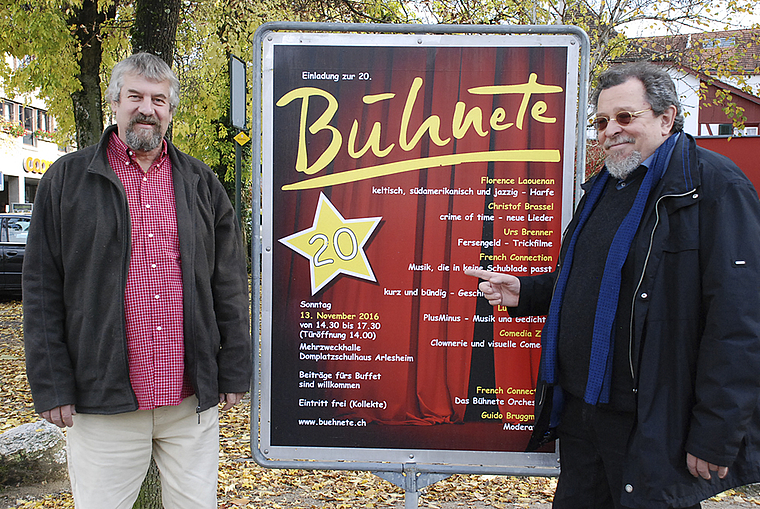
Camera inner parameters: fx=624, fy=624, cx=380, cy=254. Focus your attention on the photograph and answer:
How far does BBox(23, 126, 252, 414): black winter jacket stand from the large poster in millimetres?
313

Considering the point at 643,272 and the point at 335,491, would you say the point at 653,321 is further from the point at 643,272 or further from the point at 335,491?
the point at 335,491

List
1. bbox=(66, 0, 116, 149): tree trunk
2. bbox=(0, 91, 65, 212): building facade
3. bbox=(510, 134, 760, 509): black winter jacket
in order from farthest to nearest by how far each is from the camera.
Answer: bbox=(0, 91, 65, 212): building facade → bbox=(66, 0, 116, 149): tree trunk → bbox=(510, 134, 760, 509): black winter jacket

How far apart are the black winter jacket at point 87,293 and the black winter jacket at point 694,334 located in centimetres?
158

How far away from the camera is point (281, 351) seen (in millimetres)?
2613

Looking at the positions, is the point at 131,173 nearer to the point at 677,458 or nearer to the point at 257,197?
the point at 257,197

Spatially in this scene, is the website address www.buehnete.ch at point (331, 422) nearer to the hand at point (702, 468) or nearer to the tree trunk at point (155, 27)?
the hand at point (702, 468)

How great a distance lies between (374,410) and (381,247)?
2.25 ft

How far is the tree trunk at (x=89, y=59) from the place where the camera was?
569 cm

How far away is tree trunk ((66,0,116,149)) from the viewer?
5691 millimetres

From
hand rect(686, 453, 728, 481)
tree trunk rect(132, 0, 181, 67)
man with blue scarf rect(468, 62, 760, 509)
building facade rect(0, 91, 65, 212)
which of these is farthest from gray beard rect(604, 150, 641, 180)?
building facade rect(0, 91, 65, 212)

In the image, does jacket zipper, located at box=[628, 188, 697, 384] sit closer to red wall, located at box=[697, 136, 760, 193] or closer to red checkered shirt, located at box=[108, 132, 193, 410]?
red checkered shirt, located at box=[108, 132, 193, 410]

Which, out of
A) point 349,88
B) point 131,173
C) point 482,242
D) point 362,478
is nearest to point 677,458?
point 482,242

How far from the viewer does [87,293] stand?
7.44ft

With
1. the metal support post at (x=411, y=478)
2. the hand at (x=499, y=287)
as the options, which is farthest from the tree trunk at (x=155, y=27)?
the metal support post at (x=411, y=478)
